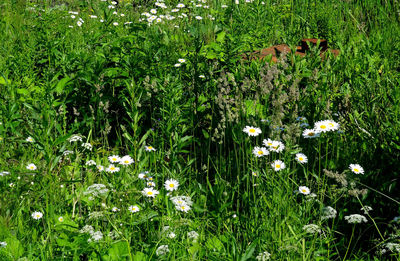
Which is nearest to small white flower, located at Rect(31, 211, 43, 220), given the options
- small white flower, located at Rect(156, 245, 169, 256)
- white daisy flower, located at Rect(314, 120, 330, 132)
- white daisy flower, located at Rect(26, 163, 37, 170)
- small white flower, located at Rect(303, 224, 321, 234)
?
white daisy flower, located at Rect(26, 163, 37, 170)

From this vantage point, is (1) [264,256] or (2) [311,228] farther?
(2) [311,228]

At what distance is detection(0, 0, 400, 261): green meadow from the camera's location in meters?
2.14

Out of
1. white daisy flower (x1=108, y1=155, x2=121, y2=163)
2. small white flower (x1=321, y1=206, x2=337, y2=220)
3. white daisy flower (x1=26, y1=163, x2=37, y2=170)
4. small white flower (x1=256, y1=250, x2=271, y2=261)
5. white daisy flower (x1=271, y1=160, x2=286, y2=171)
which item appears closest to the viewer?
small white flower (x1=256, y1=250, x2=271, y2=261)

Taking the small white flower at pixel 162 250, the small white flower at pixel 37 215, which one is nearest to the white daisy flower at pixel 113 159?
the small white flower at pixel 37 215

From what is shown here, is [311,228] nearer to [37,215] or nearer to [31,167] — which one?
[37,215]

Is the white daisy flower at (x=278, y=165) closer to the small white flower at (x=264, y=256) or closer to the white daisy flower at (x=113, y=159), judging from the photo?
the small white flower at (x=264, y=256)

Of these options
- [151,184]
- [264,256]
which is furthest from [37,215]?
[264,256]

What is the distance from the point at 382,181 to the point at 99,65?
224cm

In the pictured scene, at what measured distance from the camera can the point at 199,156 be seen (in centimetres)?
333

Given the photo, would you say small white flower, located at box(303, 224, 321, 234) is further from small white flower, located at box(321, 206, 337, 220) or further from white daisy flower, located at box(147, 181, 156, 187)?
white daisy flower, located at box(147, 181, 156, 187)

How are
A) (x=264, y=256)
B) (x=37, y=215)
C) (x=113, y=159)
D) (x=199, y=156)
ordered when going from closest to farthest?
(x=264, y=256), (x=37, y=215), (x=113, y=159), (x=199, y=156)

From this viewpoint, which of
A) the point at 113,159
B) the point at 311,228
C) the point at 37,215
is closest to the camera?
the point at 311,228

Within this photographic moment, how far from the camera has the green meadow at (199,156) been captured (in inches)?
84.1

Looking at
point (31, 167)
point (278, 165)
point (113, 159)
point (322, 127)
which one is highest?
point (322, 127)
